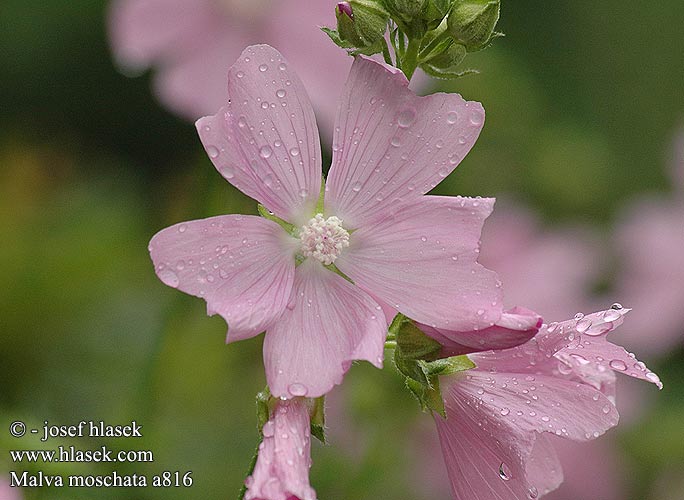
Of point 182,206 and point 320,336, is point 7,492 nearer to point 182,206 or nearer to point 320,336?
point 320,336

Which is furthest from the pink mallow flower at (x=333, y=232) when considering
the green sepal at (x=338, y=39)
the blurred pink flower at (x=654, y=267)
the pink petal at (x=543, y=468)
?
the blurred pink flower at (x=654, y=267)

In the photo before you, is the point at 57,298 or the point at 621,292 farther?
the point at 621,292

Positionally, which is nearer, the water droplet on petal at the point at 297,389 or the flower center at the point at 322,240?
the water droplet on petal at the point at 297,389

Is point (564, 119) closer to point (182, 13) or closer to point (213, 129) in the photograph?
point (182, 13)

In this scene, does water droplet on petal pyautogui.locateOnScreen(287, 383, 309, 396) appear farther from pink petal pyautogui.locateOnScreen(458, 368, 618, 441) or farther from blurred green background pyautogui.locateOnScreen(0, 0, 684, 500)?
blurred green background pyautogui.locateOnScreen(0, 0, 684, 500)

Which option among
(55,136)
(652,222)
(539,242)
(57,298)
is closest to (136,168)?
(55,136)

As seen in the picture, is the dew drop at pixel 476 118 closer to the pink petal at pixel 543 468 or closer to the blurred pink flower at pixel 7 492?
the pink petal at pixel 543 468
